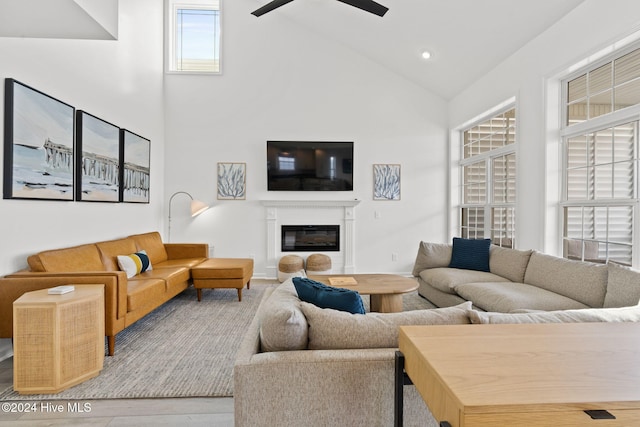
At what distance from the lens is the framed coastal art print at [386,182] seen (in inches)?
220

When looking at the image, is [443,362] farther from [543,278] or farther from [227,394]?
[543,278]

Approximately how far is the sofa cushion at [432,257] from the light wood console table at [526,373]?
2.88 meters

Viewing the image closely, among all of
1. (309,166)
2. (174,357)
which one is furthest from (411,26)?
(174,357)

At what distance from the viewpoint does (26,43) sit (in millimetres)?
2646

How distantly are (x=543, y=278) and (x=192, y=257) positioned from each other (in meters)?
4.21

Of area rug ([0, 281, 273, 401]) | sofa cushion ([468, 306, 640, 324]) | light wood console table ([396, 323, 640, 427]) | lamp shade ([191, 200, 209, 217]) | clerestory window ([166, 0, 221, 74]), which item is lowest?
area rug ([0, 281, 273, 401])

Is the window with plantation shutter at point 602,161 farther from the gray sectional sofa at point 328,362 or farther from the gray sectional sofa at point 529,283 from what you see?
the gray sectional sofa at point 328,362

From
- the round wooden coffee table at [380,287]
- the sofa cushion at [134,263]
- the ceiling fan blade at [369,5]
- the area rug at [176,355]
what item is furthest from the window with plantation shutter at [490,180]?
the sofa cushion at [134,263]

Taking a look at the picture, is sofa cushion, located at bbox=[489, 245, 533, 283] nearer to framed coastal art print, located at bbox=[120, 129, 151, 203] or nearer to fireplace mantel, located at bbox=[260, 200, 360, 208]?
fireplace mantel, located at bbox=[260, 200, 360, 208]

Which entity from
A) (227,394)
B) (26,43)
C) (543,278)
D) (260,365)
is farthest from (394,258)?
(26,43)

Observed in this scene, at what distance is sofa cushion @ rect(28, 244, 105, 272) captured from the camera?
254 centimetres

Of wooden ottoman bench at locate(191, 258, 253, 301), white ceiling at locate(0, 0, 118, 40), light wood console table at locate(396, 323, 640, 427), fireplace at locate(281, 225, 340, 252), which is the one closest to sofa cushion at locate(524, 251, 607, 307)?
light wood console table at locate(396, 323, 640, 427)

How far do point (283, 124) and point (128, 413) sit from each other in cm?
451

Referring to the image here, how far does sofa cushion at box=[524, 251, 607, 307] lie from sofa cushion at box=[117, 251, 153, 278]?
4.00 metres
